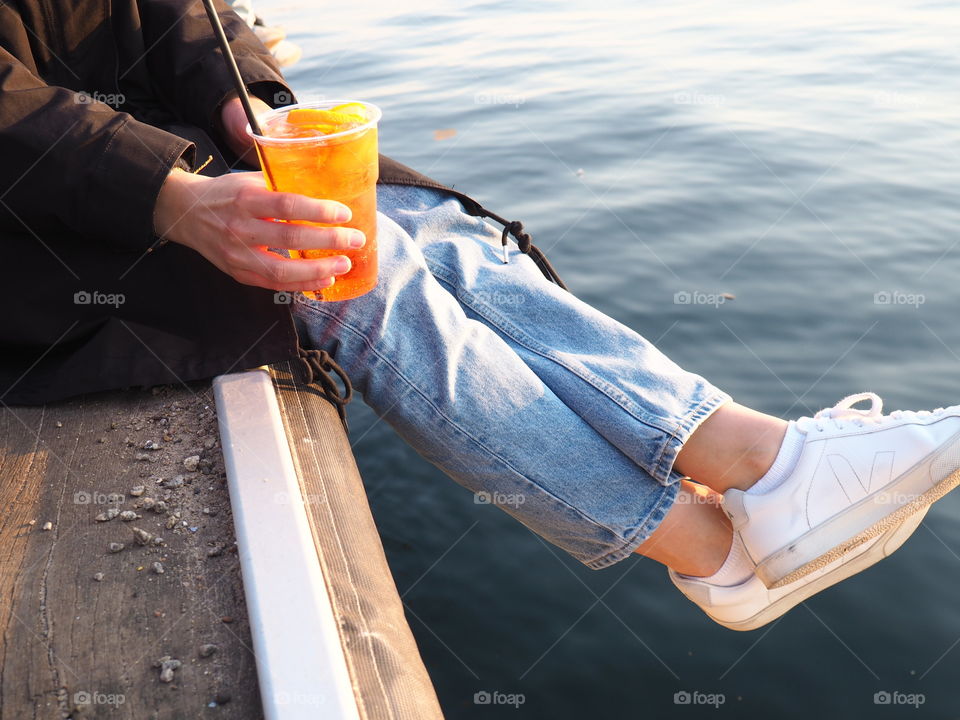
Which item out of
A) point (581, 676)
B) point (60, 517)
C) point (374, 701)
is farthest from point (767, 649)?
point (60, 517)

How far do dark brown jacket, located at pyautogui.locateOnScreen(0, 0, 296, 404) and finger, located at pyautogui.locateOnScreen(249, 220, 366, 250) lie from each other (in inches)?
8.8

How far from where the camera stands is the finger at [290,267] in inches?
51.6

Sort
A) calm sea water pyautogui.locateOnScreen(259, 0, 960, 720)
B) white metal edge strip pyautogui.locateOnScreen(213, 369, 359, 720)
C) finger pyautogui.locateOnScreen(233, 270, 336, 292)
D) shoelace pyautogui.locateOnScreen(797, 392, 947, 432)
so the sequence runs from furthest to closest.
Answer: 1. calm sea water pyautogui.locateOnScreen(259, 0, 960, 720)
2. shoelace pyautogui.locateOnScreen(797, 392, 947, 432)
3. finger pyautogui.locateOnScreen(233, 270, 336, 292)
4. white metal edge strip pyautogui.locateOnScreen(213, 369, 359, 720)

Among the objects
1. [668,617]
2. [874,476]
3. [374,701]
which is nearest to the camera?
[374,701]

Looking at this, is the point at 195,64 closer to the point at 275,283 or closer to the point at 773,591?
the point at 275,283

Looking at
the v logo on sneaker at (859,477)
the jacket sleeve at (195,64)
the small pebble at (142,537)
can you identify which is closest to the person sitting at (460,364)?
the v logo on sneaker at (859,477)

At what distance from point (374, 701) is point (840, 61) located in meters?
6.71

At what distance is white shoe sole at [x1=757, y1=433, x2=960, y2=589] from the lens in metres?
1.49

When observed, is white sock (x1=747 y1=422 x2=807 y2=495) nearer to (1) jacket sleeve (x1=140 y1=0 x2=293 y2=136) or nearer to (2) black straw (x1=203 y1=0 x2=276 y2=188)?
(2) black straw (x1=203 y1=0 x2=276 y2=188)

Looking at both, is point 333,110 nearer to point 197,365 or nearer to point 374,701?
point 197,365

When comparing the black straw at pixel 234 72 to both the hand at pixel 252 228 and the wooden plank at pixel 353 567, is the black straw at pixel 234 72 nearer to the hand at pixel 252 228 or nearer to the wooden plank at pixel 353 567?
the hand at pixel 252 228

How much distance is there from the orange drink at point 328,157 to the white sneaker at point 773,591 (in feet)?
3.02

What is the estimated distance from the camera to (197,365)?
155cm

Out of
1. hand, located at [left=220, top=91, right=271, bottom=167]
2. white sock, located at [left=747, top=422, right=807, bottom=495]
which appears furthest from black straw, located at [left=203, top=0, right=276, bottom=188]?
white sock, located at [left=747, top=422, right=807, bottom=495]
